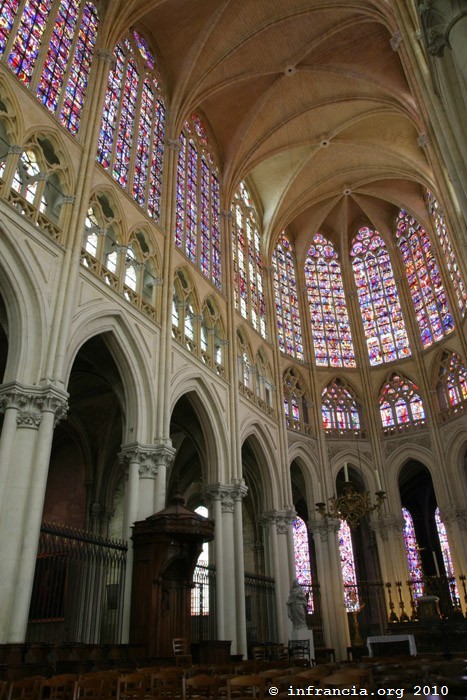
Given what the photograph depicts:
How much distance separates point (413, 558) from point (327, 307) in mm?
13311

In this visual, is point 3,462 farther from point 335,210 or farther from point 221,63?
point 335,210

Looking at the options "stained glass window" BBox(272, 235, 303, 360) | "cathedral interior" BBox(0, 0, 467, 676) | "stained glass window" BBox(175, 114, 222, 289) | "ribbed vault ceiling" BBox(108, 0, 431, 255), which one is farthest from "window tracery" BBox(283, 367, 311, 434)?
"ribbed vault ceiling" BBox(108, 0, 431, 255)

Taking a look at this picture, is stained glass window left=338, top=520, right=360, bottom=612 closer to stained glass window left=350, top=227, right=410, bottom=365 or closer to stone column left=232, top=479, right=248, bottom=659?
stained glass window left=350, top=227, right=410, bottom=365

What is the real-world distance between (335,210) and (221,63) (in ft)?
37.3

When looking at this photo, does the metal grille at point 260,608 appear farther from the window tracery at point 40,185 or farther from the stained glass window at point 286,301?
the window tracery at point 40,185

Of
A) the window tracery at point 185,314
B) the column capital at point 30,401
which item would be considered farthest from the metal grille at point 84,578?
the window tracery at point 185,314

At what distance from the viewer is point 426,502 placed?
3058cm

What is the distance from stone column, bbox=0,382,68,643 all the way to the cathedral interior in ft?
0.12

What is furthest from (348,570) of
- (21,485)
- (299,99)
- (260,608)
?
(299,99)

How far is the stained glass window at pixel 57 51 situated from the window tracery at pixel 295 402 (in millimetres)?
15064

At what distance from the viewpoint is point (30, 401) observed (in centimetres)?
1140

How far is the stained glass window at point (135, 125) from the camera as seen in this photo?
17.3 meters

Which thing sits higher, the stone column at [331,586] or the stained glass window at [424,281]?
the stained glass window at [424,281]

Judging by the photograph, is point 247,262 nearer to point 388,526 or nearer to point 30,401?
point 388,526
